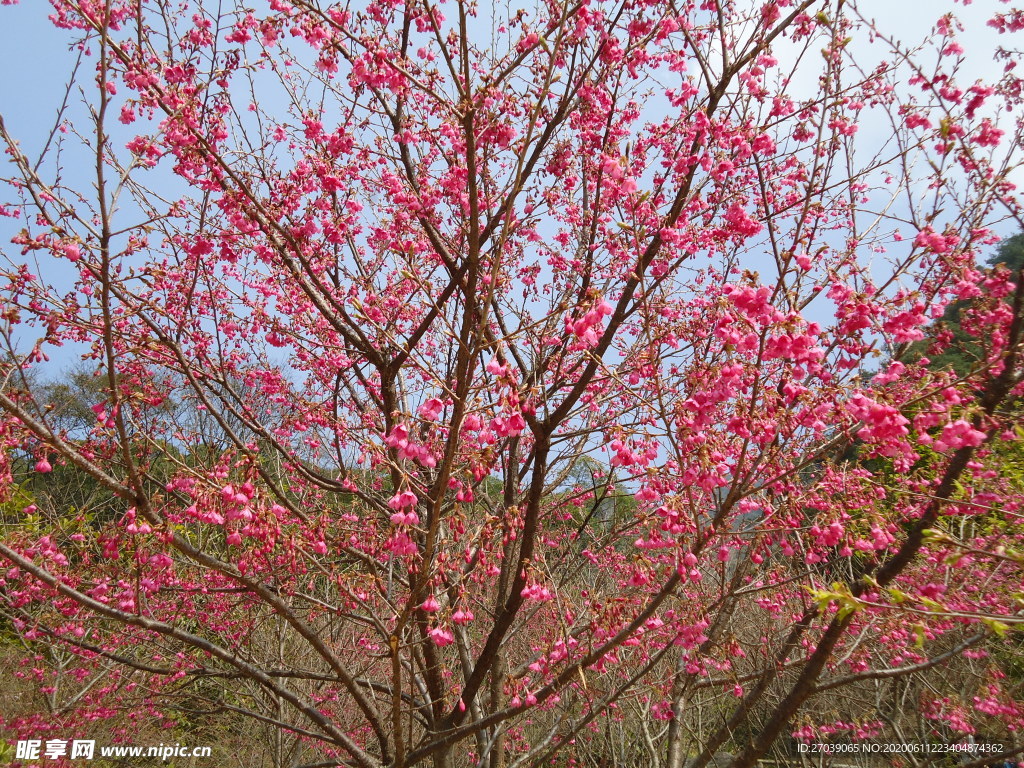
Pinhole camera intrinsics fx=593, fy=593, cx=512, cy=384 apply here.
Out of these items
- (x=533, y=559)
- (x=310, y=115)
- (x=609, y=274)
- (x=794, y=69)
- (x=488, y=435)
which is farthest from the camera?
(x=609, y=274)

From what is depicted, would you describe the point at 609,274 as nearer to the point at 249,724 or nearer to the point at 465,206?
the point at 465,206

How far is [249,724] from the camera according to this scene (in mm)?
10641

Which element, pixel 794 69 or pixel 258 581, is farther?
pixel 794 69

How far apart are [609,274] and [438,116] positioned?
2.35 m

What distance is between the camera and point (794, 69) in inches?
159

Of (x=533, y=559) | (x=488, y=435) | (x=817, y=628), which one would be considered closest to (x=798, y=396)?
(x=488, y=435)

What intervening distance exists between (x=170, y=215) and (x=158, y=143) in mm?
1093

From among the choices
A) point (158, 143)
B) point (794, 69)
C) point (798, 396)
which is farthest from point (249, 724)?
point (794, 69)

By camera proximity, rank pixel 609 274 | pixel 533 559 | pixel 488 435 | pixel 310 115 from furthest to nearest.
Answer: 1. pixel 609 274
2. pixel 310 115
3. pixel 533 559
4. pixel 488 435

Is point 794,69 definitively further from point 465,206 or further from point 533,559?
point 533,559

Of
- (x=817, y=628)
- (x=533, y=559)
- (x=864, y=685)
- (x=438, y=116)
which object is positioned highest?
(x=438, y=116)

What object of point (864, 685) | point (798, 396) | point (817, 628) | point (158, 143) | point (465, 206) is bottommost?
point (864, 685)

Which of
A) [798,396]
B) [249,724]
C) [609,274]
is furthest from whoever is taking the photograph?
[249,724]

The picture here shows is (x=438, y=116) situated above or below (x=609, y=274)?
above
